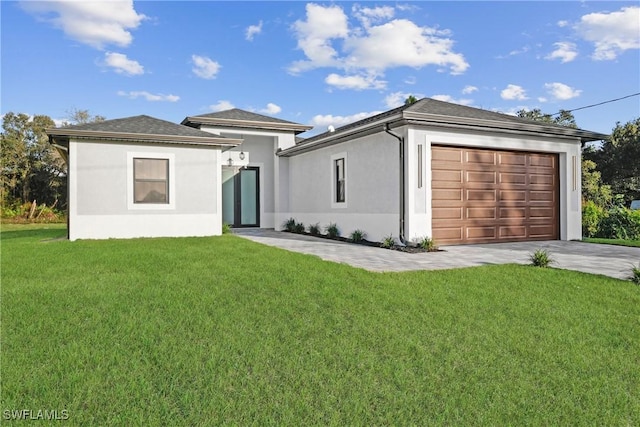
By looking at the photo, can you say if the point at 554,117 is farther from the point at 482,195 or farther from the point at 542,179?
the point at 482,195

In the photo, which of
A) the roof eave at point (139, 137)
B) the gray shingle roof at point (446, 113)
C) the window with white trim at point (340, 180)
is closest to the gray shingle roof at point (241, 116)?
the roof eave at point (139, 137)

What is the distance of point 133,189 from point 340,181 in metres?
6.01

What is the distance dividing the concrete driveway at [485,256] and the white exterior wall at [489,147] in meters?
0.94

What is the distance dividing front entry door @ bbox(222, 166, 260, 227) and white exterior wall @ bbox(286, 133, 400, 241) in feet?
6.03

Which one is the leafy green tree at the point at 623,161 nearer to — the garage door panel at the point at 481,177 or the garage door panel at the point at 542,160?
the garage door panel at the point at 542,160

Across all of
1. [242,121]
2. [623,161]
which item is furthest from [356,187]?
[623,161]

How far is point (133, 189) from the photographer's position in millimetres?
11695

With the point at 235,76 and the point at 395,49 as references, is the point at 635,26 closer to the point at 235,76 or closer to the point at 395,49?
the point at 395,49

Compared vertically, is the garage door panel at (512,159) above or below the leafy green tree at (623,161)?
below

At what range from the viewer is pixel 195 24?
43.9ft

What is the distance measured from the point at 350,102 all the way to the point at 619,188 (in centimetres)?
2454

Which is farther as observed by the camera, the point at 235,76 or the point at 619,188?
the point at 619,188

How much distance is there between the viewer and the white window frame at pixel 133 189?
1163 centimetres

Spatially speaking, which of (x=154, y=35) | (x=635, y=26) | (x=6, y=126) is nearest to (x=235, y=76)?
(x=154, y=35)
